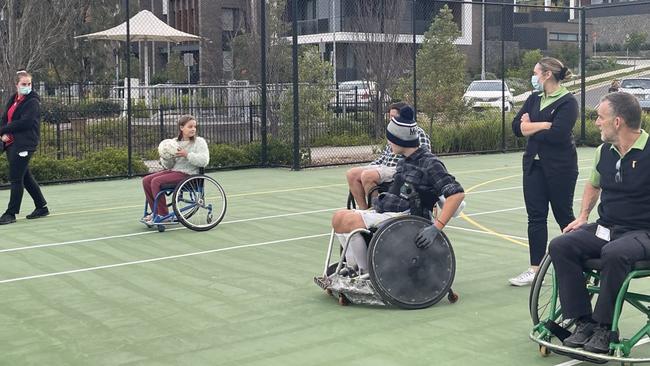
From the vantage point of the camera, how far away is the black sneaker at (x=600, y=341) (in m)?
5.32

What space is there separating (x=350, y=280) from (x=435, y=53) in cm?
1483

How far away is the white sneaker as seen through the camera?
7.87 m

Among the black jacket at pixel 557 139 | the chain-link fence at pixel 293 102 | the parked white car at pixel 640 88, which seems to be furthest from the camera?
the parked white car at pixel 640 88

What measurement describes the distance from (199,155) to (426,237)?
446 cm

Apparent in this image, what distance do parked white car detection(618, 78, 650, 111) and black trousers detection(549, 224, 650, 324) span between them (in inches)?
1005

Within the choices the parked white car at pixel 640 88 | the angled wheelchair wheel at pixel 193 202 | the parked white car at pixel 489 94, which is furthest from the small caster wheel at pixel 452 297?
the parked white car at pixel 640 88

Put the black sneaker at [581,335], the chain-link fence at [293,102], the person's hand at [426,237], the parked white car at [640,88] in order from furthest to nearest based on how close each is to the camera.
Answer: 1. the parked white car at [640,88]
2. the chain-link fence at [293,102]
3. the person's hand at [426,237]
4. the black sneaker at [581,335]

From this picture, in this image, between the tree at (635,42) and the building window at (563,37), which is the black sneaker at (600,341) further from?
the building window at (563,37)

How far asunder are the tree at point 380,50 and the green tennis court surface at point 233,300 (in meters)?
9.73

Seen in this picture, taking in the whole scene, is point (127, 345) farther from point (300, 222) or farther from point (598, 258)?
point (300, 222)

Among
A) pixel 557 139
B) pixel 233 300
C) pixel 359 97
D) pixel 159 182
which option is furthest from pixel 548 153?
pixel 359 97

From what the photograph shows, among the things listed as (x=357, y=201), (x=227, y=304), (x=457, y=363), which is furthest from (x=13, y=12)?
(x=457, y=363)

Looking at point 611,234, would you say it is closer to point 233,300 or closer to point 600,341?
point 600,341

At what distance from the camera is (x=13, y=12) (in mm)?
21766
